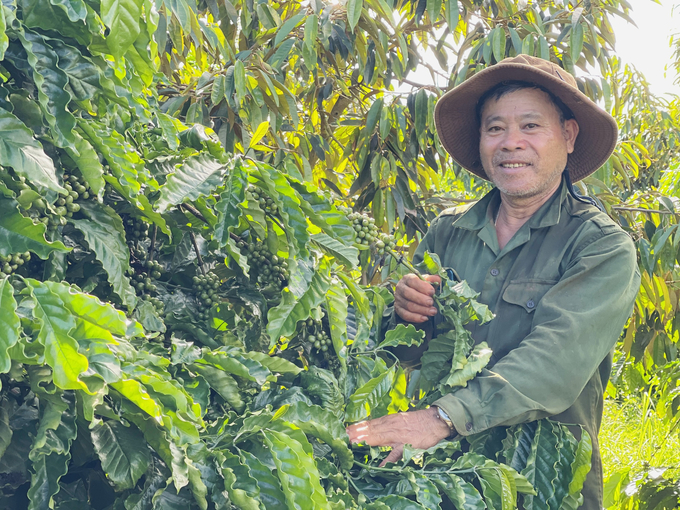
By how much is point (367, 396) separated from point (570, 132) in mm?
1048

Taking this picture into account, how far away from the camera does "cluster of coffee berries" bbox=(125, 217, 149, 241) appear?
3.47 ft

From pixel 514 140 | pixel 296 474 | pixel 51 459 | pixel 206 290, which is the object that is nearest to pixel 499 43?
pixel 514 140

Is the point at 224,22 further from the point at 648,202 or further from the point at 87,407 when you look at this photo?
the point at 87,407

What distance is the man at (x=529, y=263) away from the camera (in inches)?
49.6

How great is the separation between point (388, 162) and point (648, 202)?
136 cm

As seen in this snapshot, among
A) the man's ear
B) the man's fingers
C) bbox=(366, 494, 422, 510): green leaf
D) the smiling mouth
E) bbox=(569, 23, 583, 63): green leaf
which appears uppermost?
bbox=(569, 23, 583, 63): green leaf

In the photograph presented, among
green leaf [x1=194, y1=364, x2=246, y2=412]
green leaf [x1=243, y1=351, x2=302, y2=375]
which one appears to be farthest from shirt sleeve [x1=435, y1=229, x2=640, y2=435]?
green leaf [x1=194, y1=364, x2=246, y2=412]

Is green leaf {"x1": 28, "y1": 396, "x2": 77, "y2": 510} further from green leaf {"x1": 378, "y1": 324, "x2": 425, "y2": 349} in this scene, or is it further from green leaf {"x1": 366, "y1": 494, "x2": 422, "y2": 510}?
green leaf {"x1": 378, "y1": 324, "x2": 425, "y2": 349}

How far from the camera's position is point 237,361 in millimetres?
938

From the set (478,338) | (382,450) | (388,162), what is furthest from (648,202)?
(382,450)

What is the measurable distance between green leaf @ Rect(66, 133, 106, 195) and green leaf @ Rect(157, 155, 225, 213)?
8 cm

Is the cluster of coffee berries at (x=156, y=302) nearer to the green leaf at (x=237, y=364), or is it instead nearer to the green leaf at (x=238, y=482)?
the green leaf at (x=237, y=364)

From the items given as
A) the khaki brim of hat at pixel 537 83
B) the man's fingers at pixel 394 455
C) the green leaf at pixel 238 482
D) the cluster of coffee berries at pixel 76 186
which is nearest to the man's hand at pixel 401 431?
the man's fingers at pixel 394 455

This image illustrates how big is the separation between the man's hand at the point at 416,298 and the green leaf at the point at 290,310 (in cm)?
49
